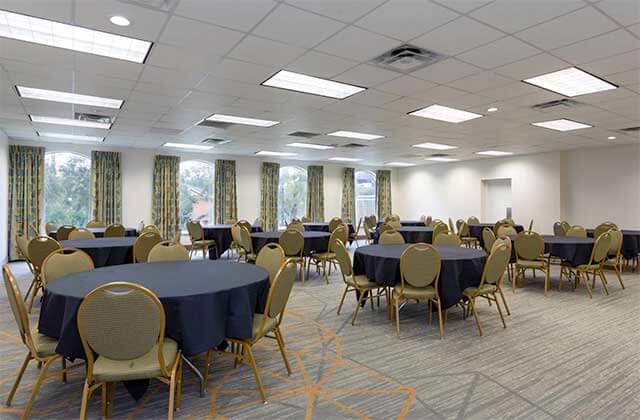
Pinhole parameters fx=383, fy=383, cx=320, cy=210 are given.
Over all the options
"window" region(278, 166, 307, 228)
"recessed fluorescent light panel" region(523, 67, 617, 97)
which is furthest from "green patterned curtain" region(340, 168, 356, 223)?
"recessed fluorescent light panel" region(523, 67, 617, 97)

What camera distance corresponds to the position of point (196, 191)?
11.8 m

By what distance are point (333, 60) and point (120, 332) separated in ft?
10.4

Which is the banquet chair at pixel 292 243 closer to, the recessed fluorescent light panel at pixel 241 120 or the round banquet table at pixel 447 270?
the round banquet table at pixel 447 270

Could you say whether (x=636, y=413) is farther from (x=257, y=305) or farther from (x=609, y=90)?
(x=609, y=90)

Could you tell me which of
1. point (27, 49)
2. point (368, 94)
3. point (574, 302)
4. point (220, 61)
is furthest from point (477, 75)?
point (27, 49)

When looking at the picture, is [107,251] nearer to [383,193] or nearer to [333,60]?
[333,60]

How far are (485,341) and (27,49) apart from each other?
528 cm

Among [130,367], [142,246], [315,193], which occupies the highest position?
[315,193]

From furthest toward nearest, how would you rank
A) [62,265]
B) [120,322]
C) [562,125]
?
1. [562,125]
2. [62,265]
3. [120,322]

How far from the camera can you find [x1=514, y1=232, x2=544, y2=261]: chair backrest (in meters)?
5.81

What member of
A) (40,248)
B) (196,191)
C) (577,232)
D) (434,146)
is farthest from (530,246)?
(196,191)

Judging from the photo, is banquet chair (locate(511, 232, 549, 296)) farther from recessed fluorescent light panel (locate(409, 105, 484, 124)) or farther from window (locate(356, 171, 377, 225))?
window (locate(356, 171, 377, 225))

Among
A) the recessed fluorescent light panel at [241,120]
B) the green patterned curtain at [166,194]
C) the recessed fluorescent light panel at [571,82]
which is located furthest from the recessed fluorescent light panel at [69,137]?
the recessed fluorescent light panel at [571,82]

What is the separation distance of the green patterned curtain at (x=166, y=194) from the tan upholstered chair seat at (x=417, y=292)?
859 centimetres
